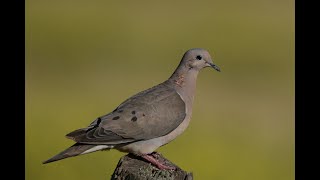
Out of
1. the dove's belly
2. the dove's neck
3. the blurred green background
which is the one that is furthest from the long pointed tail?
the blurred green background

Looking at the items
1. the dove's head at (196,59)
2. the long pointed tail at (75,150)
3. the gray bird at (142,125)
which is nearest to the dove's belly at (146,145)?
the gray bird at (142,125)

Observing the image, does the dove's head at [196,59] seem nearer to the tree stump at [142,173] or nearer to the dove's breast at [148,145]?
the dove's breast at [148,145]

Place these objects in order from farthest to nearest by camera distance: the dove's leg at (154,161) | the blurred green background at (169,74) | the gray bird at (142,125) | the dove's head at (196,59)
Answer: the blurred green background at (169,74) → the dove's head at (196,59) → the gray bird at (142,125) → the dove's leg at (154,161)

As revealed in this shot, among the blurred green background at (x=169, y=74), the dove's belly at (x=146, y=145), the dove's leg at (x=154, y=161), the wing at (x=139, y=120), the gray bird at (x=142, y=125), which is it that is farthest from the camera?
the blurred green background at (x=169, y=74)

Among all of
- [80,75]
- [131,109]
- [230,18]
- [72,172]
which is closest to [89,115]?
[72,172]

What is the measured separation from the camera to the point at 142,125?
6.91 metres

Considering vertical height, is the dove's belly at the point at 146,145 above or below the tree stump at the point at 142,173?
above

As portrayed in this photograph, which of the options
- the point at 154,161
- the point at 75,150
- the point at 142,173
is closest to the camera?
the point at 142,173

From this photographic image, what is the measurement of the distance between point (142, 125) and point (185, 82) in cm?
88

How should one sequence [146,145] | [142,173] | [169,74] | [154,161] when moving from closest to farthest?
[142,173]
[154,161]
[146,145]
[169,74]

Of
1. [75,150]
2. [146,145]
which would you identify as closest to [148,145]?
[146,145]

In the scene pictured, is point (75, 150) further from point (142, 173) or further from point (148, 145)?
point (142, 173)

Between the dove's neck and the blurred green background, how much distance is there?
5.51 feet

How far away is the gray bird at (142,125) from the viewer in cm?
657
